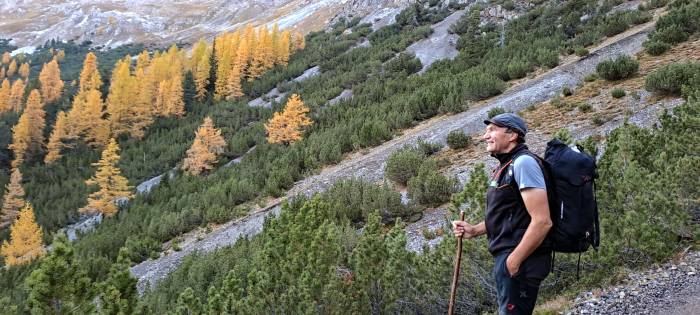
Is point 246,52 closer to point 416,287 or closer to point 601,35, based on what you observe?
point 601,35

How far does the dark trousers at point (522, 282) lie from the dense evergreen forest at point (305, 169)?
250cm

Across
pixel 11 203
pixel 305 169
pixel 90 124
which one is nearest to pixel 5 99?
pixel 90 124

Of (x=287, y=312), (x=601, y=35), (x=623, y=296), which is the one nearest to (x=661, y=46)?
(x=601, y=35)

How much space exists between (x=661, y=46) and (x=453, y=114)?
8239mm

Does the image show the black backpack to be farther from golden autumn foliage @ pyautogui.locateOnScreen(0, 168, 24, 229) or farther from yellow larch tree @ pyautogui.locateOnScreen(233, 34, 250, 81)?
yellow larch tree @ pyautogui.locateOnScreen(233, 34, 250, 81)

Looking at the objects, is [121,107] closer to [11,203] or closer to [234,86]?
[234,86]

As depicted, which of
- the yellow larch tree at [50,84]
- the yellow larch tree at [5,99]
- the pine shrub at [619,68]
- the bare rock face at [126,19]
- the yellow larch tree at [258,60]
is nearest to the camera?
the pine shrub at [619,68]

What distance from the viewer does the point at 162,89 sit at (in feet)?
165

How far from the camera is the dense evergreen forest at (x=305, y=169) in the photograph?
17.2ft

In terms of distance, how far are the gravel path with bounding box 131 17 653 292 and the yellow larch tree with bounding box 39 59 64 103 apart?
57.8 m

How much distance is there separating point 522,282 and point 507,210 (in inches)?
18.7

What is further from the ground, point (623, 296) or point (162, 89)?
point (623, 296)

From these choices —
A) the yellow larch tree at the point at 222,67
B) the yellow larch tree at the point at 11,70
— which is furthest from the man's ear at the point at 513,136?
the yellow larch tree at the point at 11,70

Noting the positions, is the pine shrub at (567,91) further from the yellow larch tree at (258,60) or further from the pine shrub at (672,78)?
the yellow larch tree at (258,60)
